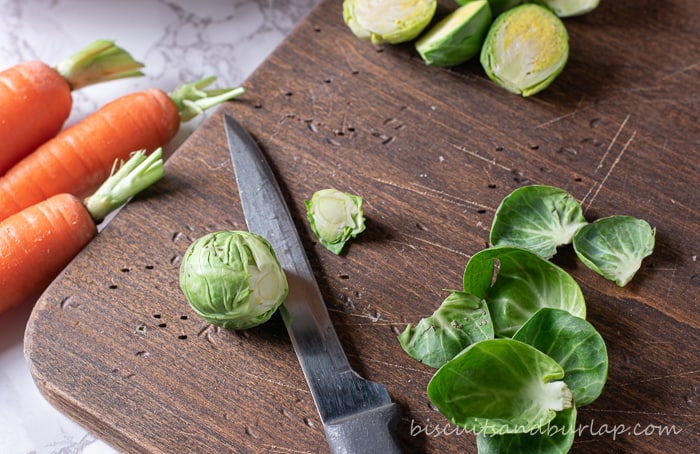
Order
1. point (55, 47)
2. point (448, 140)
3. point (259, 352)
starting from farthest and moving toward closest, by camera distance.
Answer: point (55, 47), point (448, 140), point (259, 352)

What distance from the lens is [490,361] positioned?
1.46m

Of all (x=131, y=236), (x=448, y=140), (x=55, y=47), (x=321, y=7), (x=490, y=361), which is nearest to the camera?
(x=490, y=361)

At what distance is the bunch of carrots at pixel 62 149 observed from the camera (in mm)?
1773

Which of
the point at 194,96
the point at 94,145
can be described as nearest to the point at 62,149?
the point at 94,145

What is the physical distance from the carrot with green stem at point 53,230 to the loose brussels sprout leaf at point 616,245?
3.19ft

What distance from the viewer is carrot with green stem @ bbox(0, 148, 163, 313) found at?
69.2 inches

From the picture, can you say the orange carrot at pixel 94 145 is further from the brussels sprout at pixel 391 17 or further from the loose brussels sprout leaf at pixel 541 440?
the loose brussels sprout leaf at pixel 541 440

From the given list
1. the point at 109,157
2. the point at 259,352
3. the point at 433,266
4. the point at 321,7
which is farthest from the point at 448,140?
the point at 109,157

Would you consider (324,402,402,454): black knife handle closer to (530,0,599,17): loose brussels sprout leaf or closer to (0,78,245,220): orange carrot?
(0,78,245,220): orange carrot

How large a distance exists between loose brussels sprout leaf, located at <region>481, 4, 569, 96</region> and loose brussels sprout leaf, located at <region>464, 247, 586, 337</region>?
51 centimetres

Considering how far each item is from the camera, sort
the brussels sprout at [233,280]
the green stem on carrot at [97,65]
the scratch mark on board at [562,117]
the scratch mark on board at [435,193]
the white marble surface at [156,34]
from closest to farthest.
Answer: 1. the brussels sprout at [233,280]
2. the scratch mark on board at [435,193]
3. the scratch mark on board at [562,117]
4. the green stem on carrot at [97,65]
5. the white marble surface at [156,34]

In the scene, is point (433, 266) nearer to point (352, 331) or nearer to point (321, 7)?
point (352, 331)

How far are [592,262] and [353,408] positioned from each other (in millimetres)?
598

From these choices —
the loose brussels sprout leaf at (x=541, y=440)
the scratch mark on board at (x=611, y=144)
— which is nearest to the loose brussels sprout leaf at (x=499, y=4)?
the scratch mark on board at (x=611, y=144)
